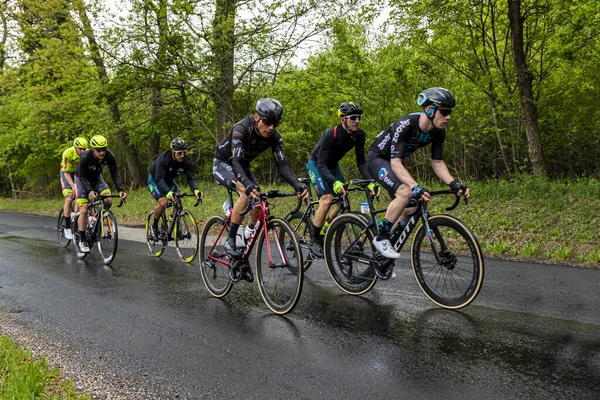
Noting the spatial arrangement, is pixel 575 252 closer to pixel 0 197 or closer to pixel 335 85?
pixel 335 85

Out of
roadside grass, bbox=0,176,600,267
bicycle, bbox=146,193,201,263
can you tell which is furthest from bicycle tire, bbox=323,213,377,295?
bicycle, bbox=146,193,201,263

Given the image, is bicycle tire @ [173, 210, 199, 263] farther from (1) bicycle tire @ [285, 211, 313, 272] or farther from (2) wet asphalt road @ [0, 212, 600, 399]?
(1) bicycle tire @ [285, 211, 313, 272]

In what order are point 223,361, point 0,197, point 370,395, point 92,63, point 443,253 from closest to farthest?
point 370,395 → point 223,361 → point 443,253 → point 92,63 → point 0,197

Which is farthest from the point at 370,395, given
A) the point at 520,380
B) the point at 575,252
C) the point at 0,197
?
the point at 0,197

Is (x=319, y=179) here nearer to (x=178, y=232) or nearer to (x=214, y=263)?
(x=214, y=263)

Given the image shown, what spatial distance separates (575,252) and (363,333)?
16.3 ft

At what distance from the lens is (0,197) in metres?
32.2

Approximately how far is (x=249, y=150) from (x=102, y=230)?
4.45 m

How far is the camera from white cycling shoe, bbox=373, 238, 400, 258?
497cm

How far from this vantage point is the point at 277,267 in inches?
198

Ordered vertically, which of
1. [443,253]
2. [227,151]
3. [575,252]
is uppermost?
[227,151]

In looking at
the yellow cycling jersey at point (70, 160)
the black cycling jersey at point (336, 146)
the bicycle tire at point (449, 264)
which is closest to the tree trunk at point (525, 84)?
the black cycling jersey at point (336, 146)

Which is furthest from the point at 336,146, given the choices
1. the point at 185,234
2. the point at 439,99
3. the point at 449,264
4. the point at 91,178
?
the point at 91,178

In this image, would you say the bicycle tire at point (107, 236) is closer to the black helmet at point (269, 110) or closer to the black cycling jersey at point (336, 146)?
the black cycling jersey at point (336, 146)
